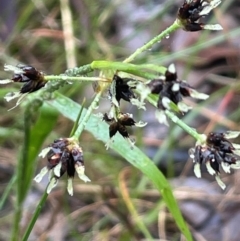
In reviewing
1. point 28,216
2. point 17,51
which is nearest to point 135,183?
point 28,216

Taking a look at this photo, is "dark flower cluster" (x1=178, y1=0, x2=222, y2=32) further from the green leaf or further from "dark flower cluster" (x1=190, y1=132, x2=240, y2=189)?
the green leaf

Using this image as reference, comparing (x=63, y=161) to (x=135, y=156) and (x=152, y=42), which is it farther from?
(x=135, y=156)

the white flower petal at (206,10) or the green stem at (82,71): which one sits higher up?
the white flower petal at (206,10)

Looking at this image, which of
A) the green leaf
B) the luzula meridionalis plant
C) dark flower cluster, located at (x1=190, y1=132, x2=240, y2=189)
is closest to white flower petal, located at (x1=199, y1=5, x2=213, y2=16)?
the luzula meridionalis plant

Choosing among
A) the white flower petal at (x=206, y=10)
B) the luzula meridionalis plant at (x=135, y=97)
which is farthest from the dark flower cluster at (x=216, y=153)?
the white flower petal at (x=206, y=10)

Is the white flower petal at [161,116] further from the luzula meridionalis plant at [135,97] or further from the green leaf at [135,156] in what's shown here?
the green leaf at [135,156]

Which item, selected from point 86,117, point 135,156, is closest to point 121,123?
point 86,117
